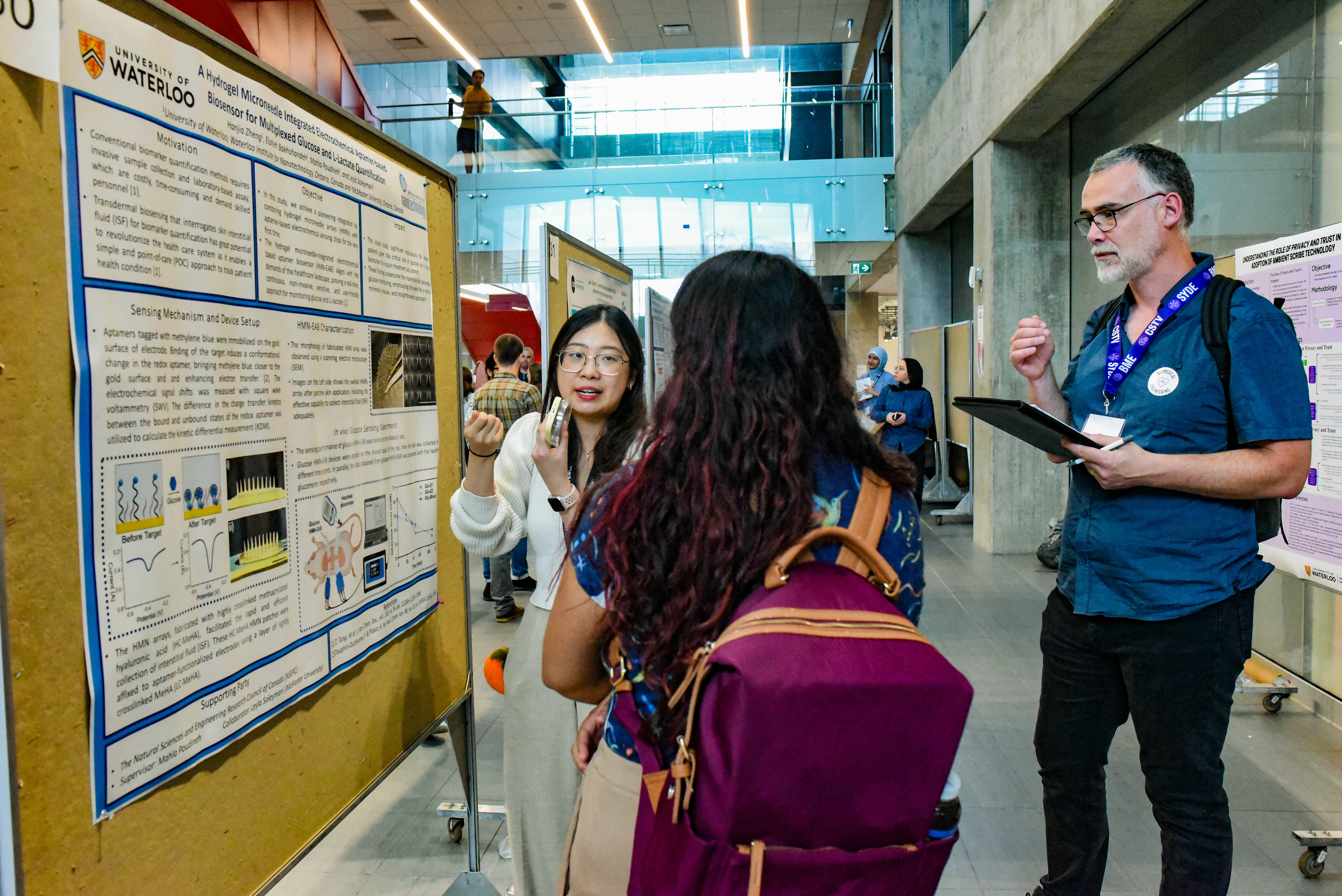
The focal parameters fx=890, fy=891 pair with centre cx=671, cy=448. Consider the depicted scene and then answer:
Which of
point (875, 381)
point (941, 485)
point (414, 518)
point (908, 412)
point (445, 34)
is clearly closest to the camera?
point (414, 518)

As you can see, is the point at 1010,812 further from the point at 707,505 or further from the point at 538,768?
the point at 707,505

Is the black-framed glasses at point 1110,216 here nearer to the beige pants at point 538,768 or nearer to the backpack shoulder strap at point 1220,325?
the backpack shoulder strap at point 1220,325

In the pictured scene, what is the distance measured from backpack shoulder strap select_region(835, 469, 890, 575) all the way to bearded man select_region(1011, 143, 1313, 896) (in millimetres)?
897

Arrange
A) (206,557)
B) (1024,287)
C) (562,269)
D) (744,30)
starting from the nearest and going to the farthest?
→ 1. (206,557)
2. (562,269)
3. (1024,287)
4. (744,30)

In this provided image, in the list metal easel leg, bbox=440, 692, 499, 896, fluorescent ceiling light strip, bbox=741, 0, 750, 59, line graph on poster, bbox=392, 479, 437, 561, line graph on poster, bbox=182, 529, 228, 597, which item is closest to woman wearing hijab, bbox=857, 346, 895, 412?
fluorescent ceiling light strip, bbox=741, 0, 750, 59

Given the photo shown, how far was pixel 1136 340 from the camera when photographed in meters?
1.92

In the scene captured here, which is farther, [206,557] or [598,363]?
[598,363]

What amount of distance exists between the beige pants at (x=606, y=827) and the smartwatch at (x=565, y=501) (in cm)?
82

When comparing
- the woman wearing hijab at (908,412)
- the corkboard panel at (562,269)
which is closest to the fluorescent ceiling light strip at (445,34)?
the woman wearing hijab at (908,412)

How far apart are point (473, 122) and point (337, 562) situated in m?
12.8

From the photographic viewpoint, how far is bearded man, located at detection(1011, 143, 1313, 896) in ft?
5.74

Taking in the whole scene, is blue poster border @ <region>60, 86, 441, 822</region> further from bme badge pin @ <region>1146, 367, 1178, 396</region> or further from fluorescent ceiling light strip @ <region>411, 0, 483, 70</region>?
fluorescent ceiling light strip @ <region>411, 0, 483, 70</region>

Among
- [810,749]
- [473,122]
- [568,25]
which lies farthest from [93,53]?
[473,122]

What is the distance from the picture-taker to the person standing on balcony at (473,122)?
1302 cm
